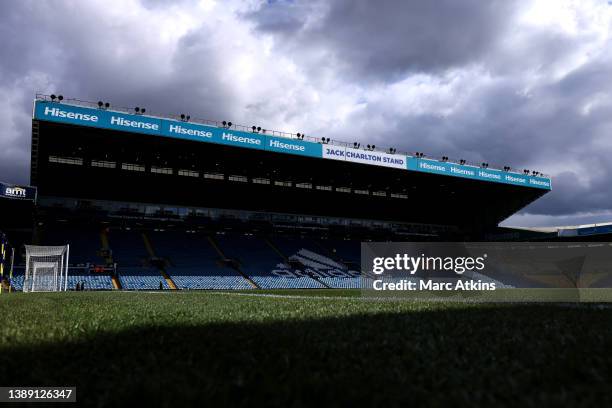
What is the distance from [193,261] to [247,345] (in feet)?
142

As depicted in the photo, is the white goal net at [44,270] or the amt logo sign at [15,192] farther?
the amt logo sign at [15,192]

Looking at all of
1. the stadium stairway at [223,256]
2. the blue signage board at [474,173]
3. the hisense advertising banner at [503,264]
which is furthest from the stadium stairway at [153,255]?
the blue signage board at [474,173]

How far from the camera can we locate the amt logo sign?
34578 mm

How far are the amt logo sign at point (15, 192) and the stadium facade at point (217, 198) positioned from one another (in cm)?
80

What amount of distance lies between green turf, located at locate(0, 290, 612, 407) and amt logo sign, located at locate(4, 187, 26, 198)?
115ft

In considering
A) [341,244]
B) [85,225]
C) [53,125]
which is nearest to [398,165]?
[341,244]

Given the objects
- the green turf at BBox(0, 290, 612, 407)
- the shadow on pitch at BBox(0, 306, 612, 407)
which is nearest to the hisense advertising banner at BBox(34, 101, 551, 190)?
the green turf at BBox(0, 290, 612, 407)

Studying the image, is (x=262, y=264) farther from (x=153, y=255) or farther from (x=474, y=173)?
(x=474, y=173)

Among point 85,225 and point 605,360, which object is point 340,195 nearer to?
point 85,225

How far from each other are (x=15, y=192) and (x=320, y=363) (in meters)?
40.3

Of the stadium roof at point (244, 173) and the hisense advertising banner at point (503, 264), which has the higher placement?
the stadium roof at point (244, 173)

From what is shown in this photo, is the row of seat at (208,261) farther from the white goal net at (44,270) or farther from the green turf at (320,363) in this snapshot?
the green turf at (320,363)

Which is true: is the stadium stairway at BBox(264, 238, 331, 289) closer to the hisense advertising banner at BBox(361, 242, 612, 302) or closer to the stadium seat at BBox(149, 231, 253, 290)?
the hisense advertising banner at BBox(361, 242, 612, 302)

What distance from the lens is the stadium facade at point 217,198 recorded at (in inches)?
1501
